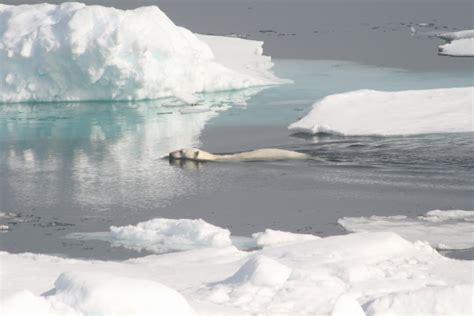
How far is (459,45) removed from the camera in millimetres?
28688

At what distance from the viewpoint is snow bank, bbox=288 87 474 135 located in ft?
51.5

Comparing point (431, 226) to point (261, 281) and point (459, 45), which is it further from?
point (459, 45)

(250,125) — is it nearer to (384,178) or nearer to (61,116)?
(61,116)

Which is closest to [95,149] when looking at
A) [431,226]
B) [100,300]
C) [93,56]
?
[93,56]

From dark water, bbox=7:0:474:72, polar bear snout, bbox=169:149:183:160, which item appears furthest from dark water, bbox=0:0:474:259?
dark water, bbox=7:0:474:72

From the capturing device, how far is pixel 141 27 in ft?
63.7

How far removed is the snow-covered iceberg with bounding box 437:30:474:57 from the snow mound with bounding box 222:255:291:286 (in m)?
21.5

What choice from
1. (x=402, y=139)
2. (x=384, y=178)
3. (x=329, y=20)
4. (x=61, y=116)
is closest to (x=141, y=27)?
(x=61, y=116)

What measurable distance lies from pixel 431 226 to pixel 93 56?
10166 mm

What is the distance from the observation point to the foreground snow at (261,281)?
5584 millimetres

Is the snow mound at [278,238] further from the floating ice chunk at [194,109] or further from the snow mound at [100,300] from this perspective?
the floating ice chunk at [194,109]

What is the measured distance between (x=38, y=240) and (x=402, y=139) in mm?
6839

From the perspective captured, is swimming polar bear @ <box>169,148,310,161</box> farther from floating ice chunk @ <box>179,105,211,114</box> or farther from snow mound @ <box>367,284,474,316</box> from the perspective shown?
snow mound @ <box>367,284,474,316</box>

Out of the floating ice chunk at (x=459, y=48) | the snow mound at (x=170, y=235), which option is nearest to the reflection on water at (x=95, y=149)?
the snow mound at (x=170, y=235)
